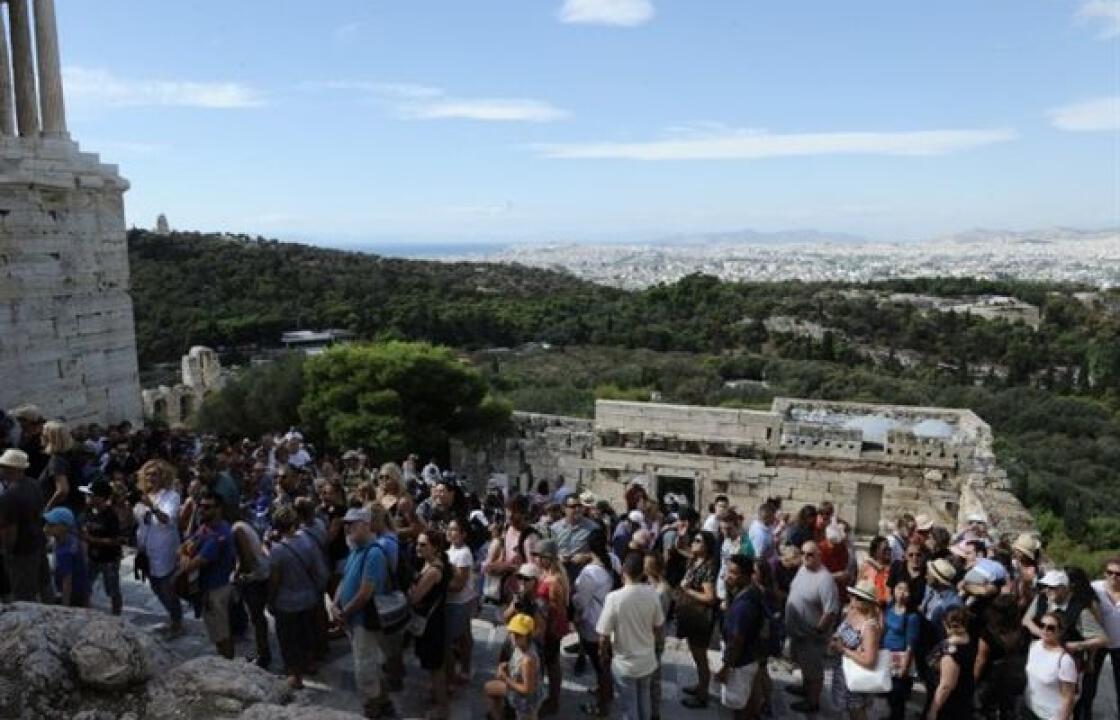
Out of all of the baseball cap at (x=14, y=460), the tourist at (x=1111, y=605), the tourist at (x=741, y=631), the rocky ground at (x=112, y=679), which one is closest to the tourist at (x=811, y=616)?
the tourist at (x=741, y=631)

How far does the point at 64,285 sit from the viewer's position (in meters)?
12.4

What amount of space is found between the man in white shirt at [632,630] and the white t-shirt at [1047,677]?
7.59 feet

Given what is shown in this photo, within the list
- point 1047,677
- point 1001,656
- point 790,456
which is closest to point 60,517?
point 1001,656

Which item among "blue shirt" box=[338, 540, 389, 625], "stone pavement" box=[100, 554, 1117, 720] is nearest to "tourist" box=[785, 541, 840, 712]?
"stone pavement" box=[100, 554, 1117, 720]

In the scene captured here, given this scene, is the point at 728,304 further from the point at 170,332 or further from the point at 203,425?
the point at 203,425

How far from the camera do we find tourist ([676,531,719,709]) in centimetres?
620

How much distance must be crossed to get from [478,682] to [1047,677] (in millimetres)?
3859

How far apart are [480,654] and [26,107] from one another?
11.5m

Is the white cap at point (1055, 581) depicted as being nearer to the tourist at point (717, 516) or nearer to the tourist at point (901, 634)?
the tourist at point (901, 634)

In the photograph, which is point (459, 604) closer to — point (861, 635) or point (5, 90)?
point (861, 635)

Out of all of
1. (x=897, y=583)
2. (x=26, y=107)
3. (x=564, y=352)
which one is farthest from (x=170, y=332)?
(x=897, y=583)

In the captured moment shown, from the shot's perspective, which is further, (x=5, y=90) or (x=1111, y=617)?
(x=5, y=90)

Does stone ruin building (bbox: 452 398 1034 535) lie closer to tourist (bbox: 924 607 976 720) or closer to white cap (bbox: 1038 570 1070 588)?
white cap (bbox: 1038 570 1070 588)

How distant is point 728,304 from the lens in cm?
→ 5206
